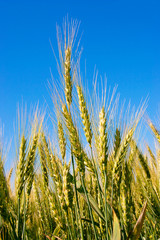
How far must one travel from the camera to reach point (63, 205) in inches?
59.4

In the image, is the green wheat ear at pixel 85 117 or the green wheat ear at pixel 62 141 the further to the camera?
the green wheat ear at pixel 62 141

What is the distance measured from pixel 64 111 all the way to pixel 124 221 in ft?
2.86

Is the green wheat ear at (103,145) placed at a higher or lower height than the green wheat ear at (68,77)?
lower

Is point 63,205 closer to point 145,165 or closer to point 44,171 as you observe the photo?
point 44,171

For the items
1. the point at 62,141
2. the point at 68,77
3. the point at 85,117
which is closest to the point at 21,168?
the point at 62,141

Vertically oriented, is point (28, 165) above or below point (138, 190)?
above

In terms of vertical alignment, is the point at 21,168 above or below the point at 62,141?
below

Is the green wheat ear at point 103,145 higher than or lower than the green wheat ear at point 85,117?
lower

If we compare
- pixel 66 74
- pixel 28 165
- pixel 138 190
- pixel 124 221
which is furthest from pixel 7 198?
pixel 138 190

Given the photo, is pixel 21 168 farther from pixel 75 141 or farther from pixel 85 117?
pixel 85 117

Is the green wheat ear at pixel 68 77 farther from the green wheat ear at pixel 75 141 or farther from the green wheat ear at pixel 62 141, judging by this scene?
the green wheat ear at pixel 62 141

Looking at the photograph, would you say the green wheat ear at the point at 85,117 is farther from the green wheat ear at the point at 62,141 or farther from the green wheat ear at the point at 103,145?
the green wheat ear at the point at 62,141

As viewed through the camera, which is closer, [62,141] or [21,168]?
[21,168]

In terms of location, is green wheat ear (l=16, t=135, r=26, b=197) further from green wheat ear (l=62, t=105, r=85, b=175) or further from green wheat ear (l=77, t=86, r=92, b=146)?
green wheat ear (l=77, t=86, r=92, b=146)
